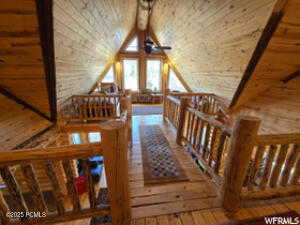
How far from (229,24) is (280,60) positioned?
1.18 meters

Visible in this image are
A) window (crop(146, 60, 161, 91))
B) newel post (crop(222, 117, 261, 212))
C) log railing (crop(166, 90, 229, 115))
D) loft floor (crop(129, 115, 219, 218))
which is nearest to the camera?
newel post (crop(222, 117, 261, 212))

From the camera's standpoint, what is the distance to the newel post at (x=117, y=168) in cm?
86

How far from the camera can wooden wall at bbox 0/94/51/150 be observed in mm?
2186

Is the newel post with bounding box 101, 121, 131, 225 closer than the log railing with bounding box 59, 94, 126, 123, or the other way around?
the newel post with bounding box 101, 121, 131, 225

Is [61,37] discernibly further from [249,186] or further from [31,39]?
[249,186]

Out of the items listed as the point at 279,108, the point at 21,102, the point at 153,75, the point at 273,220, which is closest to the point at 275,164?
the point at 273,220

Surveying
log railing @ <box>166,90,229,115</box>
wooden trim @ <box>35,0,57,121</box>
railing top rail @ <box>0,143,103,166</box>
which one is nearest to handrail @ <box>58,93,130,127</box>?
wooden trim @ <box>35,0,57,121</box>

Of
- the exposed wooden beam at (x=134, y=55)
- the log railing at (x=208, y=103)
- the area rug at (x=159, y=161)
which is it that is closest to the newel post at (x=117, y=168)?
the area rug at (x=159, y=161)

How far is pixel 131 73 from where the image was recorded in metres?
7.24

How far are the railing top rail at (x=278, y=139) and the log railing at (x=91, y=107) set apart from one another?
301cm

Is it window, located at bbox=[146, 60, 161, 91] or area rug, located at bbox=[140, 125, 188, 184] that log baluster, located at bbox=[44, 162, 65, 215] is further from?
window, located at bbox=[146, 60, 161, 91]

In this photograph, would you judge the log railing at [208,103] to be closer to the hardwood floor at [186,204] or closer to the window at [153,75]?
the hardwood floor at [186,204]

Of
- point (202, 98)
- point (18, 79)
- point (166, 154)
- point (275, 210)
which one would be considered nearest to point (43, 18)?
point (18, 79)

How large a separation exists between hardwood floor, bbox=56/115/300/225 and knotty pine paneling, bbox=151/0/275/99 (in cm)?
226
